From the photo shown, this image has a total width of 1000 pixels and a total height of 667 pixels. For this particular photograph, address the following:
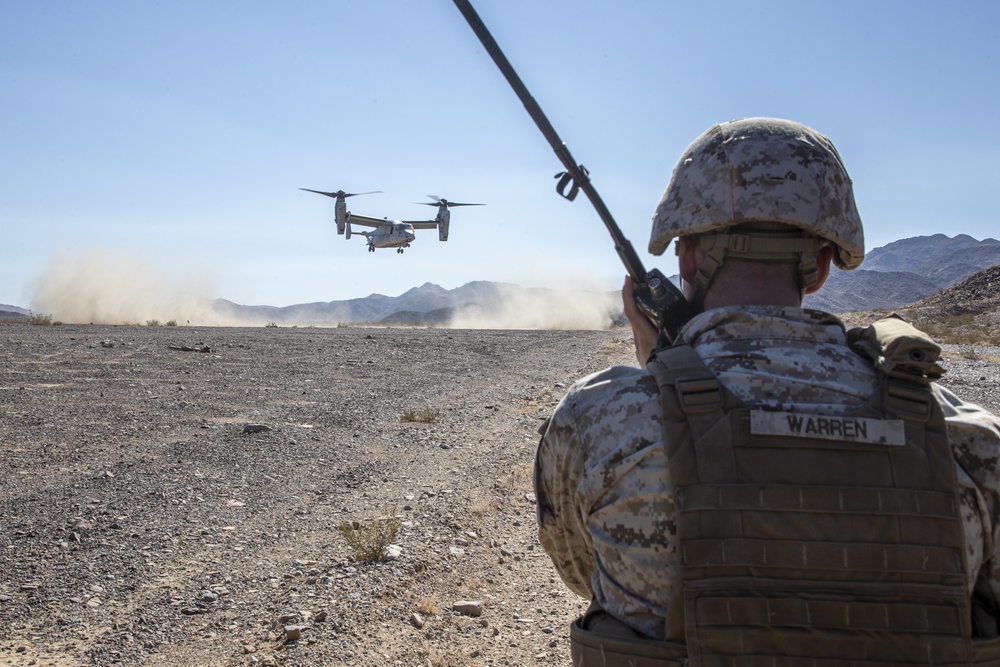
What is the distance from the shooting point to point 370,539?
5395 millimetres

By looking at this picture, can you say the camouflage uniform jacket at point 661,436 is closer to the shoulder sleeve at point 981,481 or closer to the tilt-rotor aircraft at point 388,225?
the shoulder sleeve at point 981,481

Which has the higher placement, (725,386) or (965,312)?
(965,312)

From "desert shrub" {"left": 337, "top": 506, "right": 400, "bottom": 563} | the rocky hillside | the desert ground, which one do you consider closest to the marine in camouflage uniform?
the desert ground

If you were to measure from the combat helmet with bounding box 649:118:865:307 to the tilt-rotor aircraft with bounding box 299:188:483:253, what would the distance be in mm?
46770

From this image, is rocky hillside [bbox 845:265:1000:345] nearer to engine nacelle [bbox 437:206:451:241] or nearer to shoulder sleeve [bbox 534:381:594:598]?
engine nacelle [bbox 437:206:451:241]

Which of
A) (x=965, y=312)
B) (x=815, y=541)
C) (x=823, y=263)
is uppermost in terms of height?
(x=965, y=312)

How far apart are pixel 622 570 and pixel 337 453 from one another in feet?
23.4

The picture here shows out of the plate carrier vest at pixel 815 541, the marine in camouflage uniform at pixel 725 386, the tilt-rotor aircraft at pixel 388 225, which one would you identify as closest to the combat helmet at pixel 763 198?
the marine in camouflage uniform at pixel 725 386

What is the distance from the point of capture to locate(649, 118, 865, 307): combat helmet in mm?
2225

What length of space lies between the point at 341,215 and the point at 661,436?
5038 centimetres

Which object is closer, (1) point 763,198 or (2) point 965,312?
(1) point 763,198

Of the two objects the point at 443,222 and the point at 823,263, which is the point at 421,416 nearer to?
the point at 823,263

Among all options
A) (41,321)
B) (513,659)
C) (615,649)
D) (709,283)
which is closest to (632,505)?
(615,649)

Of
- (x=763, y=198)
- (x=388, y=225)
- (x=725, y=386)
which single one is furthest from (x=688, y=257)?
(x=388, y=225)
